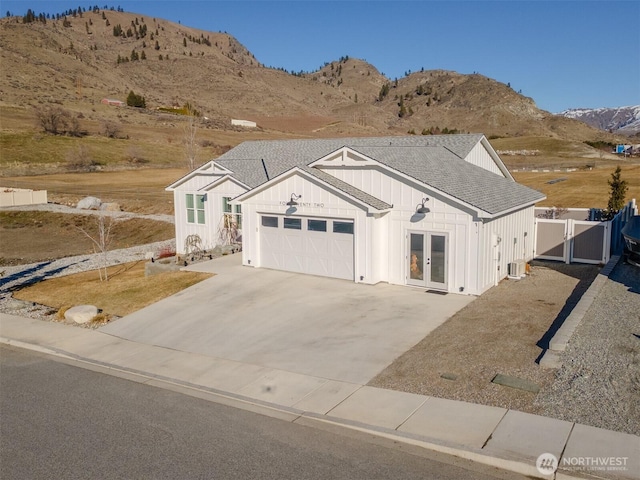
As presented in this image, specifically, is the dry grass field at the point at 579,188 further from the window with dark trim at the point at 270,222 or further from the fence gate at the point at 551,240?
the window with dark trim at the point at 270,222

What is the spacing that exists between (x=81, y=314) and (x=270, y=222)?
7453 millimetres

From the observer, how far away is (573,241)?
21.2 meters

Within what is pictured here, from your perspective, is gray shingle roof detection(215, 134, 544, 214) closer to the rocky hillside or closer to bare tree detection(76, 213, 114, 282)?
bare tree detection(76, 213, 114, 282)

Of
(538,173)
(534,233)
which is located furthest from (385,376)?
(538,173)

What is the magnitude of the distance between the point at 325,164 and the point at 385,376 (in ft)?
34.8

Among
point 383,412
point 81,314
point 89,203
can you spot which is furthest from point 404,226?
point 89,203

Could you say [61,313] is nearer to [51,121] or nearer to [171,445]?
[171,445]

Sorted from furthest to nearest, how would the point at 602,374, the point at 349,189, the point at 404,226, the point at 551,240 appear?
1. the point at 551,240
2. the point at 349,189
3. the point at 404,226
4. the point at 602,374

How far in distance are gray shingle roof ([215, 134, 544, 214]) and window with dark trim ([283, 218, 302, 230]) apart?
1892 mm

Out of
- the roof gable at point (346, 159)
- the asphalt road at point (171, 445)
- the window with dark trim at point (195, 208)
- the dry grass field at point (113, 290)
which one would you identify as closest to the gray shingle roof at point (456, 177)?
the roof gable at point (346, 159)

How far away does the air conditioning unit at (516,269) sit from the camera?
61.6 feet

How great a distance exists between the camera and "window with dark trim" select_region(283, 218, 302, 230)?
2022cm

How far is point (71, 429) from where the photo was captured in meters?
9.61

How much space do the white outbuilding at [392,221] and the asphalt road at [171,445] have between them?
9137 millimetres
